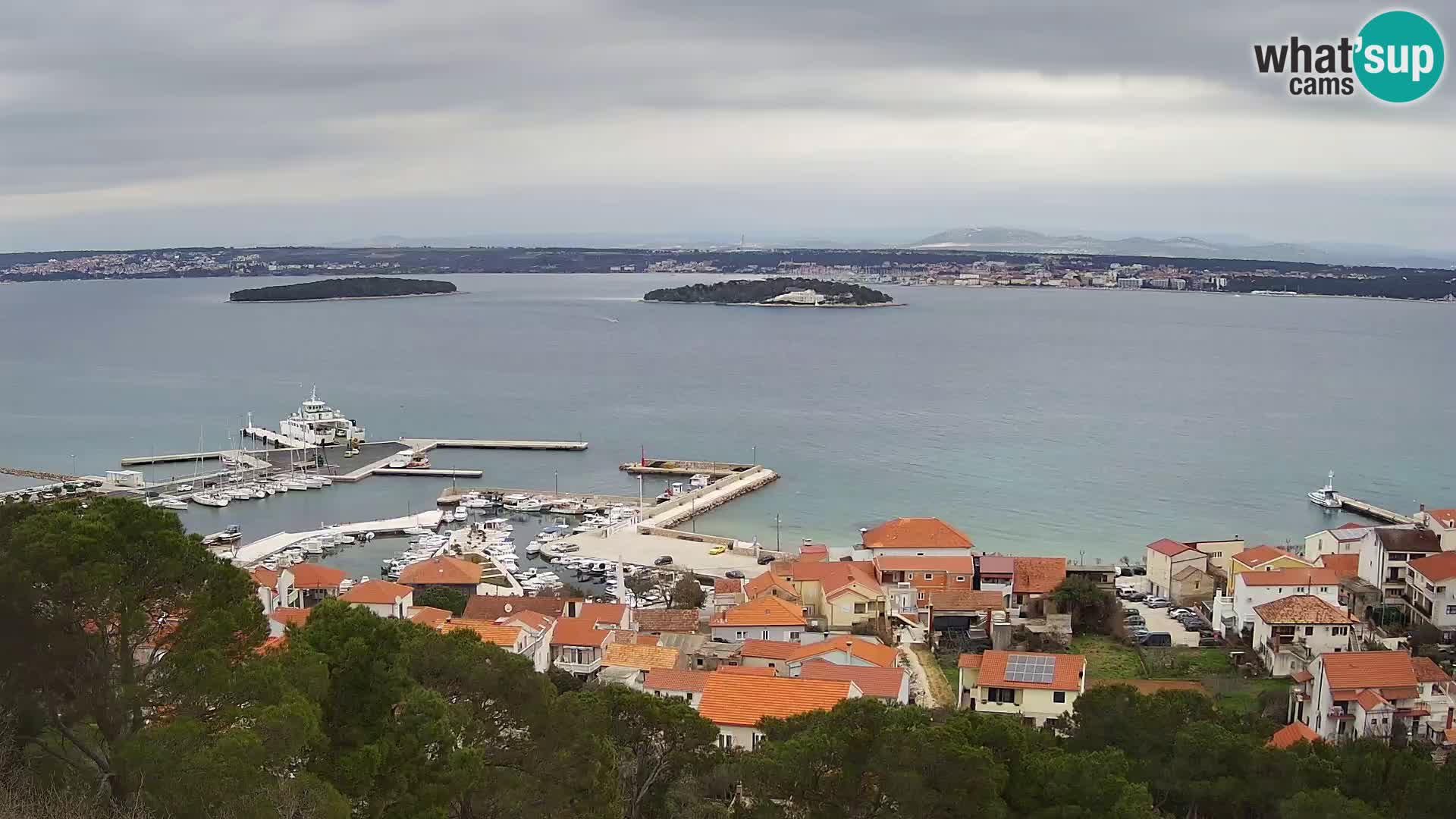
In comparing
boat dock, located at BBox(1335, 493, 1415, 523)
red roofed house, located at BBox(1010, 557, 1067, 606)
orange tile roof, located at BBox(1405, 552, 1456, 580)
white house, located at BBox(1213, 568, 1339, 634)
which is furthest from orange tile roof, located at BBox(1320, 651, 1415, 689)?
boat dock, located at BBox(1335, 493, 1415, 523)

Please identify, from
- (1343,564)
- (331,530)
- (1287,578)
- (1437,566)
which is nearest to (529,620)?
(1287,578)

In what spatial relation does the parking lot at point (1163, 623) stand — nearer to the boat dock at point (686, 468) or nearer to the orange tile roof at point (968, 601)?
the orange tile roof at point (968, 601)

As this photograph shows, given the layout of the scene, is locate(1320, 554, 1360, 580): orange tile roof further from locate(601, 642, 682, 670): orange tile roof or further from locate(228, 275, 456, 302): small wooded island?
locate(228, 275, 456, 302): small wooded island

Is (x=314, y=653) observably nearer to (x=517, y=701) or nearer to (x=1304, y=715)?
(x=517, y=701)

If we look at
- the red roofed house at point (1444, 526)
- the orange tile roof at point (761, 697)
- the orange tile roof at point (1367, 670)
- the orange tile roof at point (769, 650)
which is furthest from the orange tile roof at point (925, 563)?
the red roofed house at point (1444, 526)

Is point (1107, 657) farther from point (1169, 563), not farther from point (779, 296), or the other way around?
point (779, 296)

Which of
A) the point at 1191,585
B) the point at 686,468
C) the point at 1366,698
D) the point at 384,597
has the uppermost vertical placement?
the point at 384,597
